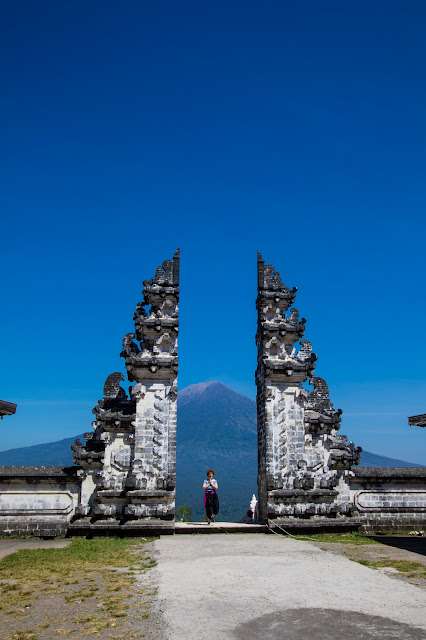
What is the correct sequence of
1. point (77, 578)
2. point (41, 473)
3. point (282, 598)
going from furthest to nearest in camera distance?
point (41, 473)
point (77, 578)
point (282, 598)

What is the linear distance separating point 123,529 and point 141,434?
2842 mm

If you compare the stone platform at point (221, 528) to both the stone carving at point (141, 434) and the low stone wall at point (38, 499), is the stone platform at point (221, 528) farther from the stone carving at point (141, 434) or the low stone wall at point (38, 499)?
the low stone wall at point (38, 499)

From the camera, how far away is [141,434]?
52.0 ft

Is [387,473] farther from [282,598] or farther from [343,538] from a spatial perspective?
[282,598]

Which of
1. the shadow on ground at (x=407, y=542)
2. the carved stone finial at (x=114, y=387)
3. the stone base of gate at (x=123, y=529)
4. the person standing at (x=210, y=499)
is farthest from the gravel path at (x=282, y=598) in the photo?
the carved stone finial at (x=114, y=387)

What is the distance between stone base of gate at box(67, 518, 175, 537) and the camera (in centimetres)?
1452

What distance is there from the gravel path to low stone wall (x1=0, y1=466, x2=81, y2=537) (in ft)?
15.9

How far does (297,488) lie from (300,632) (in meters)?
9.95

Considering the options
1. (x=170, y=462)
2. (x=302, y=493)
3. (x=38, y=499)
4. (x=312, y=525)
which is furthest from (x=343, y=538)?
(x=38, y=499)

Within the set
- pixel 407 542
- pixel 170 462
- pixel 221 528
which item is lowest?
pixel 407 542

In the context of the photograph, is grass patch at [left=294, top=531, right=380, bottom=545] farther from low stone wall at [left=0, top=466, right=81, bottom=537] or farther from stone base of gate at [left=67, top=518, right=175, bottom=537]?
low stone wall at [left=0, top=466, right=81, bottom=537]

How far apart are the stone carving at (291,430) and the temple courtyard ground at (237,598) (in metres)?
3.73

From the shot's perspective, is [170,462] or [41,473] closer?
[41,473]

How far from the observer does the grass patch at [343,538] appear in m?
14.0
